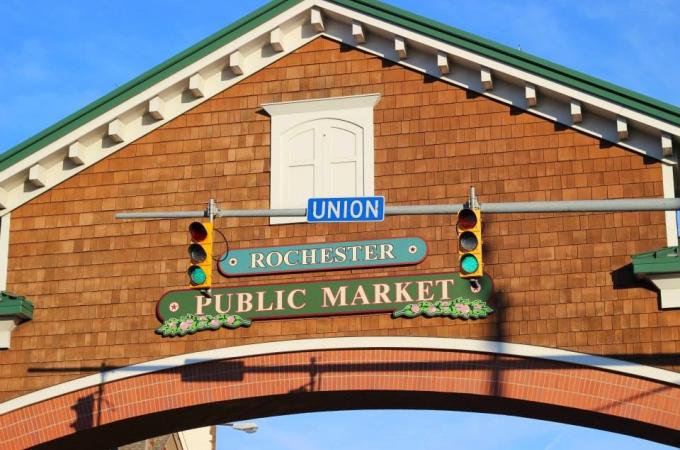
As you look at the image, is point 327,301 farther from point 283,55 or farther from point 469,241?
point 469,241

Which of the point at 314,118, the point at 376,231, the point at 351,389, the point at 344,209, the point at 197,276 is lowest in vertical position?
the point at 351,389

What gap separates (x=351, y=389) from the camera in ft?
70.5

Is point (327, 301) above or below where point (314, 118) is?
below

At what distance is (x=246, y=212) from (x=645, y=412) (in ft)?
25.3

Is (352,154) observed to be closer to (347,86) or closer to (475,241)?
(347,86)

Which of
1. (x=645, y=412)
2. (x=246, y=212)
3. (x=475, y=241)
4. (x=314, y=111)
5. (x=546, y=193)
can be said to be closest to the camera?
(x=475, y=241)

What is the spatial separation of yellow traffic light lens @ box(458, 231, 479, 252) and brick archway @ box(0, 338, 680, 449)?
A: 6.17 meters

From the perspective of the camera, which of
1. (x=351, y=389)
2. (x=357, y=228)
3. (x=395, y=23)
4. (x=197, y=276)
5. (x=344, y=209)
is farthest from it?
(x=395, y=23)

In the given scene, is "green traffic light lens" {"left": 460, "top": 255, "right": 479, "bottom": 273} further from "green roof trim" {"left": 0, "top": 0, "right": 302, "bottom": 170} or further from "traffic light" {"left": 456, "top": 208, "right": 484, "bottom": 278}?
Answer: "green roof trim" {"left": 0, "top": 0, "right": 302, "bottom": 170}

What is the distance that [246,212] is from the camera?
53.4ft

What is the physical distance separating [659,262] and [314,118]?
689 centimetres

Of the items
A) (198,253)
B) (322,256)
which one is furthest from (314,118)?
(198,253)

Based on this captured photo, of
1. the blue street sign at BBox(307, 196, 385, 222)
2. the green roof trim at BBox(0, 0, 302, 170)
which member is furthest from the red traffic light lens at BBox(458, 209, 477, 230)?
the green roof trim at BBox(0, 0, 302, 170)

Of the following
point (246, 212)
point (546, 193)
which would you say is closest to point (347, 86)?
point (546, 193)
